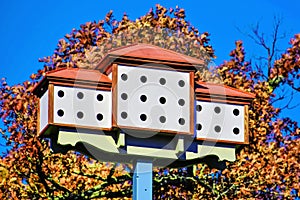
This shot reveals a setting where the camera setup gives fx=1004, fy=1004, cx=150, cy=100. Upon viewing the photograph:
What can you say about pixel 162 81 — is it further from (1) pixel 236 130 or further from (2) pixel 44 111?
(2) pixel 44 111

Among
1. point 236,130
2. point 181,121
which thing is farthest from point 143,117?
point 236,130

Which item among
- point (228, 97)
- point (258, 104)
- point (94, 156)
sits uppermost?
point (258, 104)

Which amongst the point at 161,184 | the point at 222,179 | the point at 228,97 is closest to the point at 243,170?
the point at 222,179

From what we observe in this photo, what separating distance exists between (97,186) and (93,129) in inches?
221

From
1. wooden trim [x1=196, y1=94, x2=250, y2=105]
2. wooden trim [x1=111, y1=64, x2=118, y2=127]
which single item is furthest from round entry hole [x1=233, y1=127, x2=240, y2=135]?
wooden trim [x1=111, y1=64, x2=118, y2=127]

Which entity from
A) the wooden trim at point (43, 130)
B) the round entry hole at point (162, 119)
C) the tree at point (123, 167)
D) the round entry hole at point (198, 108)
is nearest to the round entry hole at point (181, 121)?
the round entry hole at point (162, 119)

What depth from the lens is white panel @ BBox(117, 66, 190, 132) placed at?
8711 millimetres

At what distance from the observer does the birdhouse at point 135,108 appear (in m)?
8.63

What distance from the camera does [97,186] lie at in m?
14.2

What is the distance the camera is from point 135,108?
879 cm

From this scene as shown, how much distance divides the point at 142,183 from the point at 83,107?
877 mm

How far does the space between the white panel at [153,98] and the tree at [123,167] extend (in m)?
4.40

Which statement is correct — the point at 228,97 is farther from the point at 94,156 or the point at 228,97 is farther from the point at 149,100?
the point at 94,156

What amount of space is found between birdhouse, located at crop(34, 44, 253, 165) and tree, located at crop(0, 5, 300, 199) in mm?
4374
